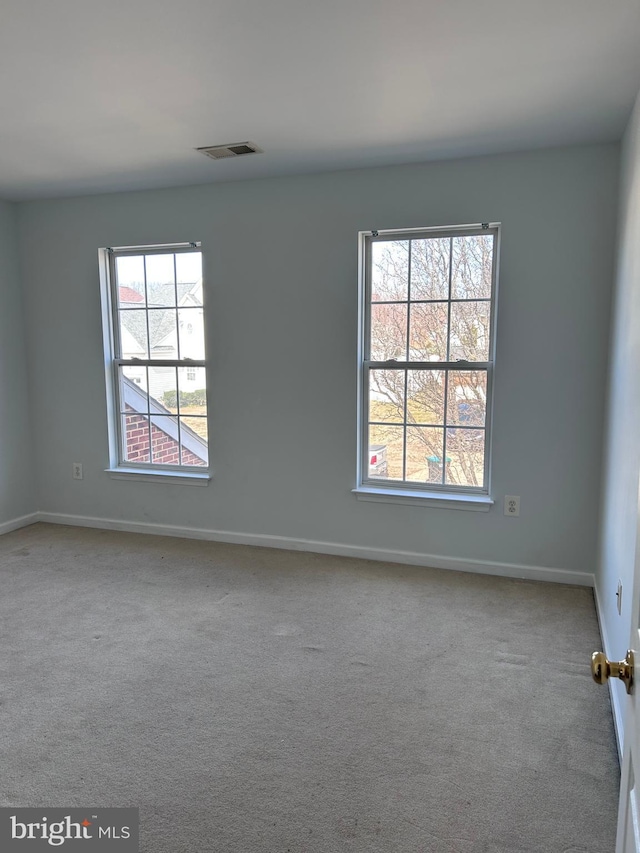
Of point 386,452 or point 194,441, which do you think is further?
point 194,441

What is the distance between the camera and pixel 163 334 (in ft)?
13.7

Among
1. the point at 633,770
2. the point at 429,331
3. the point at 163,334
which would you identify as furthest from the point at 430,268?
the point at 633,770

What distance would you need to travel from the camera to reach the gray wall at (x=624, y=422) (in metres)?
2.02

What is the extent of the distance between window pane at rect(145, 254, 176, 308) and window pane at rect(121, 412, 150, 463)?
2.91ft

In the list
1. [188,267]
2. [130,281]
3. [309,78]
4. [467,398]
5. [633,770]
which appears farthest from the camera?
[130,281]

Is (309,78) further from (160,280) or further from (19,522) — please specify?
(19,522)

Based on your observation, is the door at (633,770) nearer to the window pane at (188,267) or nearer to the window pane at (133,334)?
the window pane at (188,267)

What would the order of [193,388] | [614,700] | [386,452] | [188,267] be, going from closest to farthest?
[614,700] → [386,452] → [188,267] → [193,388]

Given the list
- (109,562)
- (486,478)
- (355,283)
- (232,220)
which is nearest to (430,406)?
(486,478)

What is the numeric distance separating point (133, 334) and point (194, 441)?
96 centimetres

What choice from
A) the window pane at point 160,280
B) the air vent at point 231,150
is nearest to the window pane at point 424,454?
the air vent at point 231,150

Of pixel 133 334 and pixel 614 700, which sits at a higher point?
pixel 133 334

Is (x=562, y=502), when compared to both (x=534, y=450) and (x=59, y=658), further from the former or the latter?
(x=59, y=658)

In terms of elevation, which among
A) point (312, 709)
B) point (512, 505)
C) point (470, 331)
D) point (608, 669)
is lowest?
point (312, 709)
